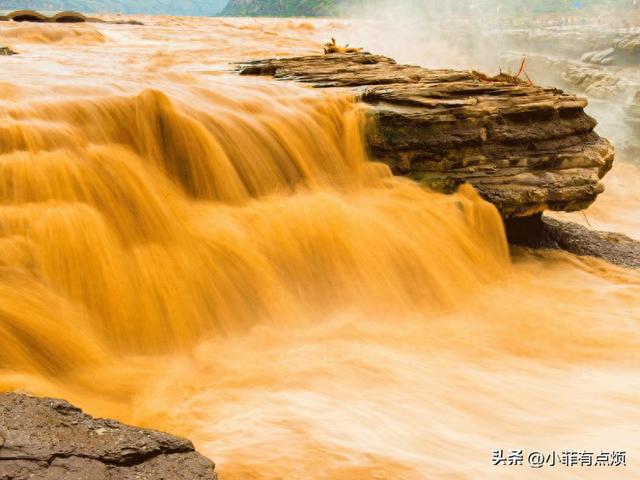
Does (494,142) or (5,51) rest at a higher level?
(5,51)

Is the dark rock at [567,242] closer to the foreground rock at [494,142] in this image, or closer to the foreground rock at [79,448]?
the foreground rock at [494,142]

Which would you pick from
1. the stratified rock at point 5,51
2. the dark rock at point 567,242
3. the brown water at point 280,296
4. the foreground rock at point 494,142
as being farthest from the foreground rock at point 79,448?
the stratified rock at point 5,51

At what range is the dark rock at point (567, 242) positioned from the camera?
7.72 meters

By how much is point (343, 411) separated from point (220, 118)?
12.5 feet

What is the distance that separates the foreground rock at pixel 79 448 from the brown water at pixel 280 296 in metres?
0.31

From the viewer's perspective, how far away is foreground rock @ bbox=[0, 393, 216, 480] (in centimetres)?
250

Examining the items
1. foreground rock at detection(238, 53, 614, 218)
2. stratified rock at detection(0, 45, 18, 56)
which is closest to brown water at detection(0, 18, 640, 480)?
foreground rock at detection(238, 53, 614, 218)

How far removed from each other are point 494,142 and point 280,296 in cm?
353

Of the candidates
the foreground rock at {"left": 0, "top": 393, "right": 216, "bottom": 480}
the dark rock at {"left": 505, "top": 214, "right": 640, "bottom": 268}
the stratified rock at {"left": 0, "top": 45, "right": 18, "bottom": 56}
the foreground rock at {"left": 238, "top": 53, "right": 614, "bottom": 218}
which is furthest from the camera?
the stratified rock at {"left": 0, "top": 45, "right": 18, "bottom": 56}

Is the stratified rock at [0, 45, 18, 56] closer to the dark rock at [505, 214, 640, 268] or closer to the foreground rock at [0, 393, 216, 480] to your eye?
the dark rock at [505, 214, 640, 268]

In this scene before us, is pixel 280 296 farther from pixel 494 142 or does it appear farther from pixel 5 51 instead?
pixel 5 51

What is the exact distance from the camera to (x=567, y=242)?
26.3 ft

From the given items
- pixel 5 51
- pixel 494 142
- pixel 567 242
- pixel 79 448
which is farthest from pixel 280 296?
pixel 5 51

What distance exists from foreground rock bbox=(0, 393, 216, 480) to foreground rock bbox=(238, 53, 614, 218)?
4984mm
